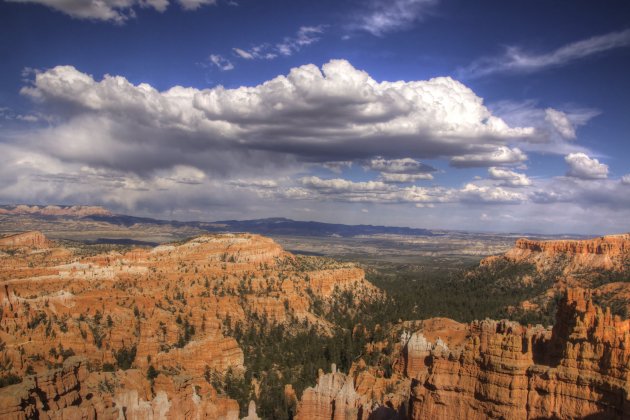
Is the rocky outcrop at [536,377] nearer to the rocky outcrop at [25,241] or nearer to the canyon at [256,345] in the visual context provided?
the canyon at [256,345]

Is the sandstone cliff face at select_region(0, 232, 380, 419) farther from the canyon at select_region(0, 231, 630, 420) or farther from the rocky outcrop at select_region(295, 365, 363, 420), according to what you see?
the rocky outcrop at select_region(295, 365, 363, 420)

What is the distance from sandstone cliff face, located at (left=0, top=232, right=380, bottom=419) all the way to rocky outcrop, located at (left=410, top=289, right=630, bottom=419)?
26591mm

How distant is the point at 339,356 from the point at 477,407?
173 ft

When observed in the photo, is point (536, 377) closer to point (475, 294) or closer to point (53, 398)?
point (53, 398)

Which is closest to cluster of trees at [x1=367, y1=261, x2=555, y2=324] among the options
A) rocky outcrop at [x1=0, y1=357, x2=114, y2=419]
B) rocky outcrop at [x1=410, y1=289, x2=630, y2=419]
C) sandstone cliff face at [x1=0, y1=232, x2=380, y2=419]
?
sandstone cliff face at [x1=0, y1=232, x2=380, y2=419]

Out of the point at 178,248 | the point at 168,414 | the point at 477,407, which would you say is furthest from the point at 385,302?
the point at 477,407

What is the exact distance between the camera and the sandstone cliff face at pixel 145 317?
49750 millimetres

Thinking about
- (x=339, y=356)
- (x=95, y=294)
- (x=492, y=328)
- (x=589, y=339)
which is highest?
(x=589, y=339)

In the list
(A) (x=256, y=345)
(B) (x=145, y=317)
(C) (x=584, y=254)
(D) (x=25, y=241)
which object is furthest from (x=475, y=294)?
(D) (x=25, y=241)

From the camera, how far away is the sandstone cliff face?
163 ft

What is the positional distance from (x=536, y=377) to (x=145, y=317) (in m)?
69.6

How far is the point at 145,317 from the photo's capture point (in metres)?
87.9

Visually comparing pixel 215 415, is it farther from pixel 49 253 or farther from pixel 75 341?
pixel 49 253

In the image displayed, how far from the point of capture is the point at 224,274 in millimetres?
121375
